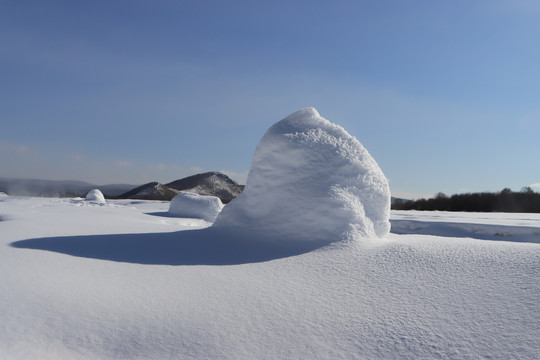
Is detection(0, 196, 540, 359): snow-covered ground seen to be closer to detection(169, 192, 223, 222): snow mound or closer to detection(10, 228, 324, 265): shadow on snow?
detection(10, 228, 324, 265): shadow on snow

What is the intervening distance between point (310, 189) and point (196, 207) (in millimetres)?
7788

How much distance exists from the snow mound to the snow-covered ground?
7455 millimetres

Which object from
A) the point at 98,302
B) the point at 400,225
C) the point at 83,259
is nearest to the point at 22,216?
the point at 83,259

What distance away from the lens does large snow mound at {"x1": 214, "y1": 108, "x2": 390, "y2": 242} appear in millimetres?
4277

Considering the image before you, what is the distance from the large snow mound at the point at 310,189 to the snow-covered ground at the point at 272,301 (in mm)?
388

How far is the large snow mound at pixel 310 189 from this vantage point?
4277 millimetres

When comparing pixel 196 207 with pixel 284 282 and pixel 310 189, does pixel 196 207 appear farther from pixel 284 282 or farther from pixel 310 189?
pixel 284 282

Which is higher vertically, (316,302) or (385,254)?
(385,254)

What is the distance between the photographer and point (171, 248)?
164 inches

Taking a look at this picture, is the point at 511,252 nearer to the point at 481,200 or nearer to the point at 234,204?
the point at 234,204

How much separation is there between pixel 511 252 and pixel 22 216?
703 cm

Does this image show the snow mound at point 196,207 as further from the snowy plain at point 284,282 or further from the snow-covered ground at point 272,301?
the snow-covered ground at point 272,301

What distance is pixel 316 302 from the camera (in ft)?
9.35

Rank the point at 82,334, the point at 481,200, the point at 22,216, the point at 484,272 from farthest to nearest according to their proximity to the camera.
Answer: the point at 481,200, the point at 22,216, the point at 484,272, the point at 82,334
